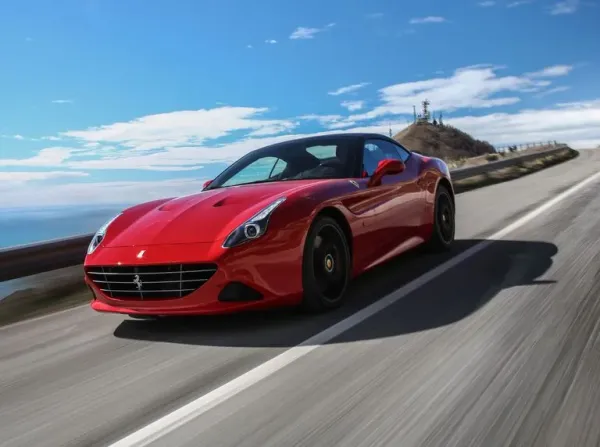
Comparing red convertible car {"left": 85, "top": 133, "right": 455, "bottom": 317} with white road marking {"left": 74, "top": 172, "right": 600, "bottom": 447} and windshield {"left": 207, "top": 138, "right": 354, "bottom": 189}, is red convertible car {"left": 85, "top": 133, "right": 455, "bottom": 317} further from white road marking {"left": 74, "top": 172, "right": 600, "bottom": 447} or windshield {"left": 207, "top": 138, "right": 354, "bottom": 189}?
white road marking {"left": 74, "top": 172, "right": 600, "bottom": 447}

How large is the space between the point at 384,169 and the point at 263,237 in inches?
65.1

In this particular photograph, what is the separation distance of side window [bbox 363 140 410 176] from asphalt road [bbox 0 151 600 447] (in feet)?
3.30

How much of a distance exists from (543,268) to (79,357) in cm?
388

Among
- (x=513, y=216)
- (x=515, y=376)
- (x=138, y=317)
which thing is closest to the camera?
(x=515, y=376)

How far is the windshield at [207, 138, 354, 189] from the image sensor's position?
580 cm

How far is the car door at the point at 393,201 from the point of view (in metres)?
5.78

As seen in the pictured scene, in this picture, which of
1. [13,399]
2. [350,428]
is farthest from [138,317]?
[350,428]

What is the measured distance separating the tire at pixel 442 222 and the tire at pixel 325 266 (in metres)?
2.18

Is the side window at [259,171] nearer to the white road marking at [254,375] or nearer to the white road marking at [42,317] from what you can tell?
the white road marking at [254,375]

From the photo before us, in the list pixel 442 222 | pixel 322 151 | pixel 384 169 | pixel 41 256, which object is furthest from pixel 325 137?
pixel 41 256

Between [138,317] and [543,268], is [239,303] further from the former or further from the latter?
[543,268]

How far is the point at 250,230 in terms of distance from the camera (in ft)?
14.7

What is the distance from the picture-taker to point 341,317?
15.4ft

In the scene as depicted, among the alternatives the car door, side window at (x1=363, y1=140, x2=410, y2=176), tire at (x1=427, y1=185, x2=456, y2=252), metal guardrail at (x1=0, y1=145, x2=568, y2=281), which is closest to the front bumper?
the car door
